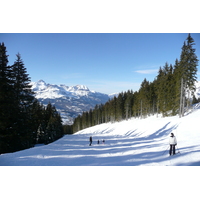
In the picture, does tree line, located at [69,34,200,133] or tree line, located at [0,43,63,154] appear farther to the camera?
tree line, located at [69,34,200,133]

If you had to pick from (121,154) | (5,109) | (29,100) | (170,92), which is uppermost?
(170,92)

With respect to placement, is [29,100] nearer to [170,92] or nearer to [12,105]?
[12,105]

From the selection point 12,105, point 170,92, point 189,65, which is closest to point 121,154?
point 12,105

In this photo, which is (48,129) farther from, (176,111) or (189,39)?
(189,39)

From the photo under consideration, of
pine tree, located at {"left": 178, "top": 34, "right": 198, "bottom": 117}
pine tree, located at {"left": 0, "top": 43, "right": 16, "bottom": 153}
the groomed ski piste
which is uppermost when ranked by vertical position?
pine tree, located at {"left": 178, "top": 34, "right": 198, "bottom": 117}

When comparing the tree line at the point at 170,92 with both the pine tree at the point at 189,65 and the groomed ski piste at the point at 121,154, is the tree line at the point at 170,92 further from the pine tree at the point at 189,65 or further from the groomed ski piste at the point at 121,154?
the groomed ski piste at the point at 121,154

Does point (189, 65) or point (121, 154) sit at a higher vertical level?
point (189, 65)

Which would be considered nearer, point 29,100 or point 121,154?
point 121,154

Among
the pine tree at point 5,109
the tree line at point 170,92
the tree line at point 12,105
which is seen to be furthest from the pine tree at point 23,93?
the tree line at point 170,92

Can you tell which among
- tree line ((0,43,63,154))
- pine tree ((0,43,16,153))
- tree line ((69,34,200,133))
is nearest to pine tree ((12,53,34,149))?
tree line ((0,43,63,154))

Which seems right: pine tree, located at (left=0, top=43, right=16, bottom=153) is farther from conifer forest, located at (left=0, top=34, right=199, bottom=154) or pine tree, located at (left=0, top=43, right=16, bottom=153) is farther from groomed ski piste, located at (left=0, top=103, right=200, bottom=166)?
groomed ski piste, located at (left=0, top=103, right=200, bottom=166)

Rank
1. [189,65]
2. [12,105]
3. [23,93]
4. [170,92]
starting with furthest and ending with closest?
[170,92] < [189,65] < [23,93] < [12,105]

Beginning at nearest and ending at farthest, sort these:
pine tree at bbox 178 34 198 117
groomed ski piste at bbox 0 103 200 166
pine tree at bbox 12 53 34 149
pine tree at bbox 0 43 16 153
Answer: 1. groomed ski piste at bbox 0 103 200 166
2. pine tree at bbox 0 43 16 153
3. pine tree at bbox 12 53 34 149
4. pine tree at bbox 178 34 198 117

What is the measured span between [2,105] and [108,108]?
6109 centimetres
